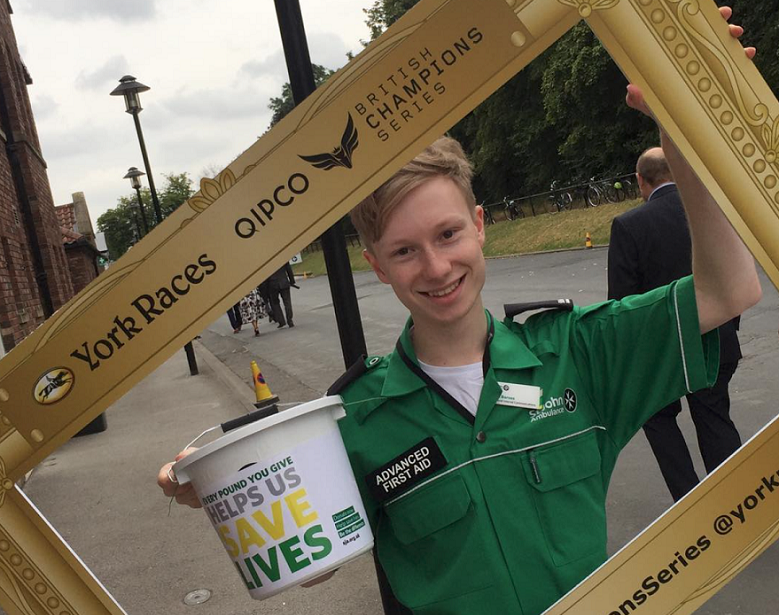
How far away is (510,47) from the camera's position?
47.5 inches

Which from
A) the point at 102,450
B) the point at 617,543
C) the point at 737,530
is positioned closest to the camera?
the point at 737,530

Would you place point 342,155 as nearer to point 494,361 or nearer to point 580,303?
point 494,361

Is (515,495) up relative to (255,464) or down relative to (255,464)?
down

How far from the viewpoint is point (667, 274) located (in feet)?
11.8

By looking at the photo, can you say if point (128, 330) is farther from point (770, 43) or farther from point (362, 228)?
point (770, 43)

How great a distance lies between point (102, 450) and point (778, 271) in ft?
16.9

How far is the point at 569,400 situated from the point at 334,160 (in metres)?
0.70

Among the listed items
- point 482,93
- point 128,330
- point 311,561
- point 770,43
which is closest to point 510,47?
point 482,93

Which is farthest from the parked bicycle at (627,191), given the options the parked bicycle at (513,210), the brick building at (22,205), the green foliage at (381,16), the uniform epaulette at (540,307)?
the uniform epaulette at (540,307)

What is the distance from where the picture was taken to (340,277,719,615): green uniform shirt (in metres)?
1.45

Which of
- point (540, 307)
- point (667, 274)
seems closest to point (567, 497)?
point (540, 307)

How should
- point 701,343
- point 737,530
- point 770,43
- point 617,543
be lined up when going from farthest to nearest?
1. point 770,43
2. point 617,543
3. point 701,343
4. point 737,530

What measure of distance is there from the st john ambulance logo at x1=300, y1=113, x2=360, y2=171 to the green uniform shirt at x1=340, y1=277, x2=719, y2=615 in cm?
51

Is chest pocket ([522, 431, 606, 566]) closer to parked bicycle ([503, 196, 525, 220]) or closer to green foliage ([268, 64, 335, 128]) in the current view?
green foliage ([268, 64, 335, 128])
